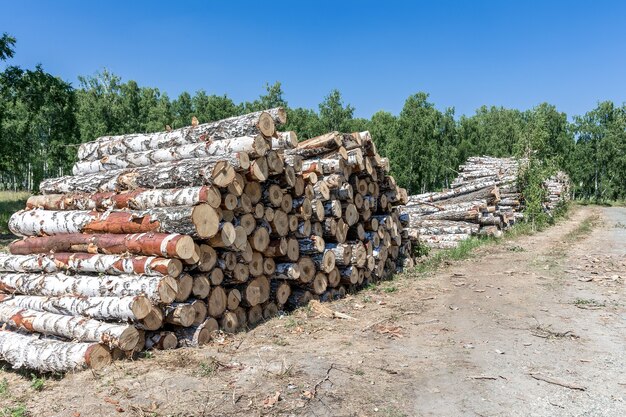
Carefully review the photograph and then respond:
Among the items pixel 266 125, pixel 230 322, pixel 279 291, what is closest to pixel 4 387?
pixel 230 322

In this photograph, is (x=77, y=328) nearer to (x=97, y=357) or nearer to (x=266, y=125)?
(x=97, y=357)

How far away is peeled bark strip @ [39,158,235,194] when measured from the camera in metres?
6.57

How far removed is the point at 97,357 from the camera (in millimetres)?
5316

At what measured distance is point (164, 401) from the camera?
14.5 feet

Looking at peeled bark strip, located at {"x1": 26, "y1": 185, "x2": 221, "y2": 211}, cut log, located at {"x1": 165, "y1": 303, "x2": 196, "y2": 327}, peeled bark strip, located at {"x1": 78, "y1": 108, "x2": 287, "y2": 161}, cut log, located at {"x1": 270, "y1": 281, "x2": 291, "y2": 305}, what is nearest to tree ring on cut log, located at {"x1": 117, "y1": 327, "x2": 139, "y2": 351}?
cut log, located at {"x1": 165, "y1": 303, "x2": 196, "y2": 327}

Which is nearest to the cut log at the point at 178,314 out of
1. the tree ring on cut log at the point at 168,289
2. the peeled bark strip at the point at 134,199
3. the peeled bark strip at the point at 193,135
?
the tree ring on cut log at the point at 168,289

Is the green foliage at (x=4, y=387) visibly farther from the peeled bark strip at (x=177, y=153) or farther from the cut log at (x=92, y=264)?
the peeled bark strip at (x=177, y=153)

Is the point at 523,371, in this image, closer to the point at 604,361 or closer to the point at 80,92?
the point at 604,361

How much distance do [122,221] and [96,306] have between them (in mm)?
1392

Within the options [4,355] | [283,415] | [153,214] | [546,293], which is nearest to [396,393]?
[283,415]

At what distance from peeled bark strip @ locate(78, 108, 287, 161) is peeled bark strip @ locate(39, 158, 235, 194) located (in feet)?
2.14

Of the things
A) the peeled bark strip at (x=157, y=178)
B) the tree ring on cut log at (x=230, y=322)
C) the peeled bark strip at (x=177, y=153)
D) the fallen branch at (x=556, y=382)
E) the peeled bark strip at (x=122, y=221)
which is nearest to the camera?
the fallen branch at (x=556, y=382)

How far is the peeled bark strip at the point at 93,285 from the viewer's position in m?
5.80

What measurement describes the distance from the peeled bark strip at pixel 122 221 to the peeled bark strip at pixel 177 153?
1.32 meters
